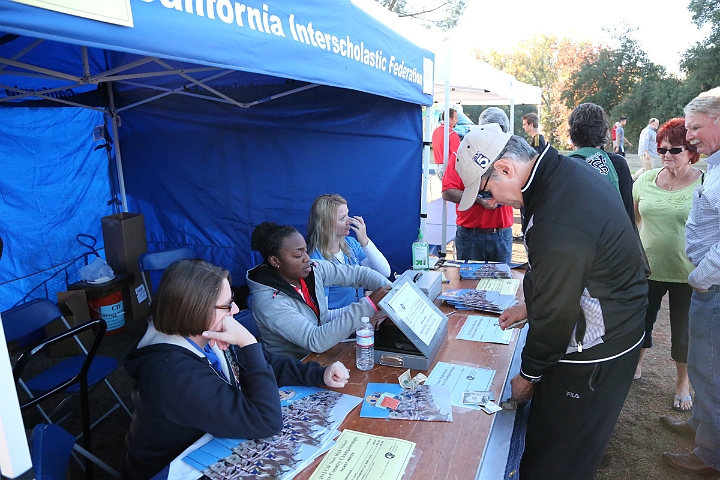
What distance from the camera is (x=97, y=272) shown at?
429cm

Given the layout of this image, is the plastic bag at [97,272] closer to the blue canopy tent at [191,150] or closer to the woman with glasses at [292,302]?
the blue canopy tent at [191,150]

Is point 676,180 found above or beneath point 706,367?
above

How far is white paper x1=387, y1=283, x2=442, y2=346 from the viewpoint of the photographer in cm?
182

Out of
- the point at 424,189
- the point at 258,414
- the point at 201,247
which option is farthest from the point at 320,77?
the point at 201,247

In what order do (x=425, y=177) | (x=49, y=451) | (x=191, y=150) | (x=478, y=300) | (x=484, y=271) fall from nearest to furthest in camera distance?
1. (x=49, y=451)
2. (x=478, y=300)
3. (x=484, y=271)
4. (x=425, y=177)
5. (x=191, y=150)

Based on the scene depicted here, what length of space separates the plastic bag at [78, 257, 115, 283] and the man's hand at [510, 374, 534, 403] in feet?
12.7

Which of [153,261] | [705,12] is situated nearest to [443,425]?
[153,261]

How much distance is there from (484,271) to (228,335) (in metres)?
1.94

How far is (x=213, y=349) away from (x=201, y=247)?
3.47 m

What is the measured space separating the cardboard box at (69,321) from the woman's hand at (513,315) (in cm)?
333

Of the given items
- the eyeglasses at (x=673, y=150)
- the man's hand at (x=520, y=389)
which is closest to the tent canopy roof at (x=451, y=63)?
the eyeglasses at (x=673, y=150)

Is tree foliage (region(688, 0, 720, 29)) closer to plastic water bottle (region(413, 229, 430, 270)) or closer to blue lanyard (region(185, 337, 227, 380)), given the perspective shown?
plastic water bottle (region(413, 229, 430, 270))

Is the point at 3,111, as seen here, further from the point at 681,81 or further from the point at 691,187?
the point at 681,81

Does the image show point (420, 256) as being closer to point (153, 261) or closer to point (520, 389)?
point (520, 389)
